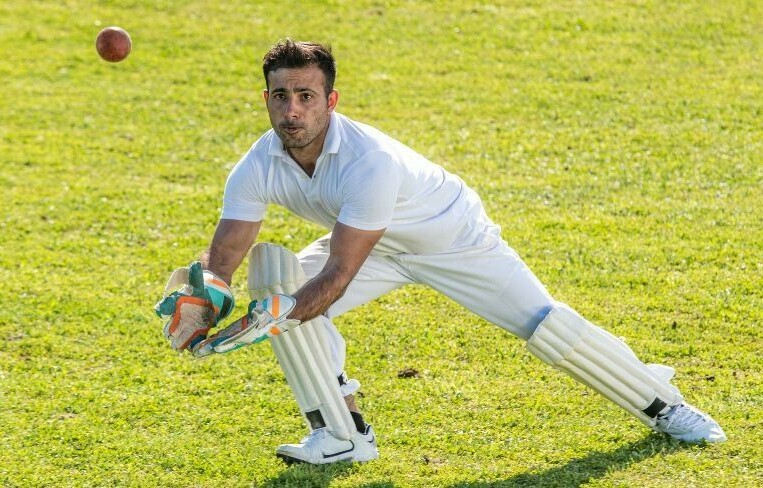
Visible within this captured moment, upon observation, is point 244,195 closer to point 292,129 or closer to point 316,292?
point 292,129

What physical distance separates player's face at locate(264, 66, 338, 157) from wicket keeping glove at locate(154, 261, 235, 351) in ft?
2.02

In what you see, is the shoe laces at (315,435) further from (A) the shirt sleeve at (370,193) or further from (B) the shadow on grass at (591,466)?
(A) the shirt sleeve at (370,193)

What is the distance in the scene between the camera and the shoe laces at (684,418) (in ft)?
17.3

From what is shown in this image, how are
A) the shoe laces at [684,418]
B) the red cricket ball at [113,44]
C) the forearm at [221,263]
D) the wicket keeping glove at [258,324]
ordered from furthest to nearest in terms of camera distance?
the red cricket ball at [113,44]
the shoe laces at [684,418]
the forearm at [221,263]
the wicket keeping glove at [258,324]

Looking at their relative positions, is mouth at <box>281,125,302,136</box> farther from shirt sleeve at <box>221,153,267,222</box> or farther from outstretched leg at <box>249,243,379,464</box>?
outstretched leg at <box>249,243,379,464</box>

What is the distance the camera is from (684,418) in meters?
5.28

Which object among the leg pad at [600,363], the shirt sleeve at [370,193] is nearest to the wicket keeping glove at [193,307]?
the shirt sleeve at [370,193]

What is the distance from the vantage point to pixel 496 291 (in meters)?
5.25

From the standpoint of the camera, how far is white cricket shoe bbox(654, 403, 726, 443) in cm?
526

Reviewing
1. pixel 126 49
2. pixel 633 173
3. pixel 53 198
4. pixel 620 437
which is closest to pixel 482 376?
pixel 620 437

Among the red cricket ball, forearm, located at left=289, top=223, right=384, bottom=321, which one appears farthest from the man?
the red cricket ball

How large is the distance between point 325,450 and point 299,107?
1.37m

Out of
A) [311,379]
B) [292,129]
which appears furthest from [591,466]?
[292,129]

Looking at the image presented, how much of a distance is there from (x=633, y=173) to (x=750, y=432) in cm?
354
